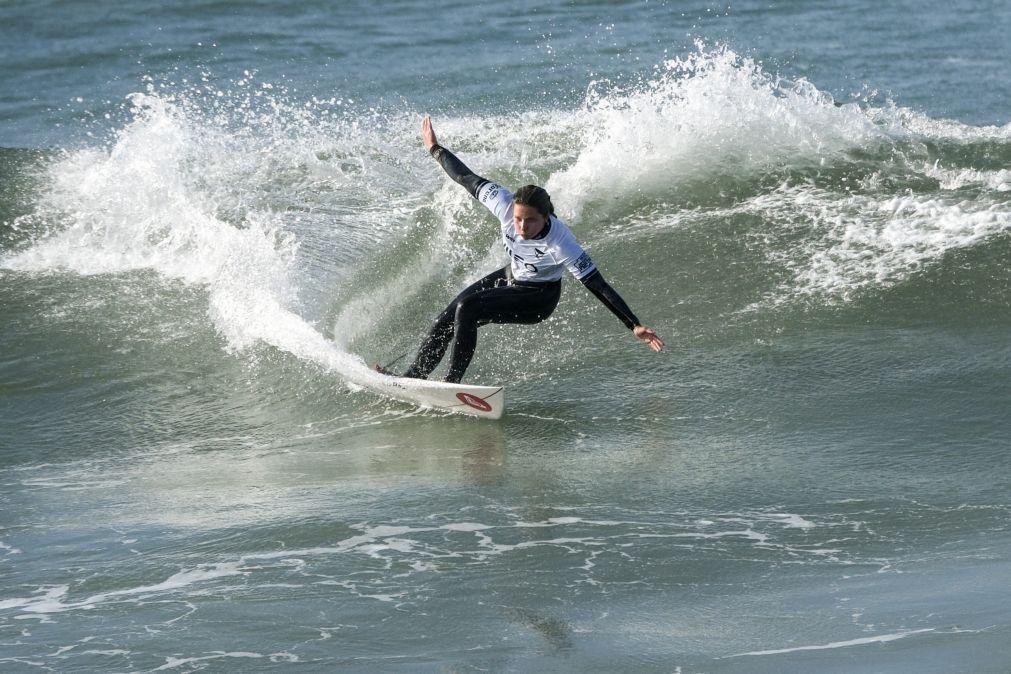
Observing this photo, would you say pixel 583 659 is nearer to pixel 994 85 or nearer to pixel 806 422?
pixel 806 422

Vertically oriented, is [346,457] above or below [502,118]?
below

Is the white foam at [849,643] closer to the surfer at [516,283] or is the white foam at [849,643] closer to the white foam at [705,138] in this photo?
the surfer at [516,283]

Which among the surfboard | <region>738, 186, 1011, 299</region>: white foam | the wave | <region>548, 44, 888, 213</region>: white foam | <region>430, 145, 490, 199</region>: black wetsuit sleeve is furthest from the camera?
<region>548, 44, 888, 213</region>: white foam

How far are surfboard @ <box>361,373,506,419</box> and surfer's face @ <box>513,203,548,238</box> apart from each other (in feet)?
3.34

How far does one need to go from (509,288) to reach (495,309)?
167mm

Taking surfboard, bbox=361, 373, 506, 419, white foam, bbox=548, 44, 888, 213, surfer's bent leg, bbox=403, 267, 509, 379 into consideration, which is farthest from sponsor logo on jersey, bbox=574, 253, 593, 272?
white foam, bbox=548, 44, 888, 213

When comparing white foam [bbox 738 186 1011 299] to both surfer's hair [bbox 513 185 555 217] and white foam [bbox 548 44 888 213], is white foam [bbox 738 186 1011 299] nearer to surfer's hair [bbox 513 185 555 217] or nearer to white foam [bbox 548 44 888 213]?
white foam [bbox 548 44 888 213]

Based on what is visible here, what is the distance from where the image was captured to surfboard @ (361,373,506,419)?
7.96m

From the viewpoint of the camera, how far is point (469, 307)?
8156mm

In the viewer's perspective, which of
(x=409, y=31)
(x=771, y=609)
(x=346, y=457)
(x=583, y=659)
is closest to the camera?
(x=583, y=659)

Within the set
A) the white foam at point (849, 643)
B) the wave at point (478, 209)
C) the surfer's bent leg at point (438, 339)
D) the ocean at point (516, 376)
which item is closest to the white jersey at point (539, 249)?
the surfer's bent leg at point (438, 339)

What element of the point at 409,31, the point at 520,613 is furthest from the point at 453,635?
the point at 409,31

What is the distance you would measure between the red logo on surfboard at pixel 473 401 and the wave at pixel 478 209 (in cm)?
145

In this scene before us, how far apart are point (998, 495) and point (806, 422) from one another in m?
1.44
